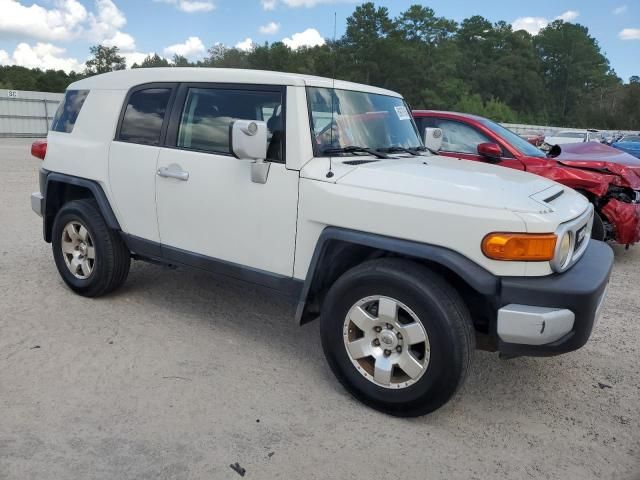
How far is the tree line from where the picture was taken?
229 feet

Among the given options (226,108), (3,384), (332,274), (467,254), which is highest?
(226,108)

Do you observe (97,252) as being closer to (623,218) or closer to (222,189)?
(222,189)

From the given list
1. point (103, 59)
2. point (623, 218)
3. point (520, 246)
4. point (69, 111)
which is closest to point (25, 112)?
point (69, 111)

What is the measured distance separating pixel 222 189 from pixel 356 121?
3.36 ft

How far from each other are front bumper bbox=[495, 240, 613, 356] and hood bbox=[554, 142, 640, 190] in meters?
4.37

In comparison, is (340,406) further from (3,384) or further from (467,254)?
(3,384)

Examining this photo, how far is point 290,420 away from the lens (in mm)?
3059

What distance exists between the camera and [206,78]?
12.7 feet

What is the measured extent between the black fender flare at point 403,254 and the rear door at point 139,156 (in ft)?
4.85

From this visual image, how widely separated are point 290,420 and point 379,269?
3.23 ft

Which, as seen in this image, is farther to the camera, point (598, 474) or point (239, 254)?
point (239, 254)

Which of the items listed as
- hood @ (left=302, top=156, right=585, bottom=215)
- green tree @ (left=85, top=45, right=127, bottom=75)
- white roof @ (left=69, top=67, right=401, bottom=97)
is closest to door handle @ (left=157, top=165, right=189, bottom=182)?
white roof @ (left=69, top=67, right=401, bottom=97)

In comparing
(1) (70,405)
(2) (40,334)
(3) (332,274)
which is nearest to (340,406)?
(3) (332,274)

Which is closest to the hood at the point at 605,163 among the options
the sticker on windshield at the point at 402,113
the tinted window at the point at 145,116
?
the sticker on windshield at the point at 402,113
